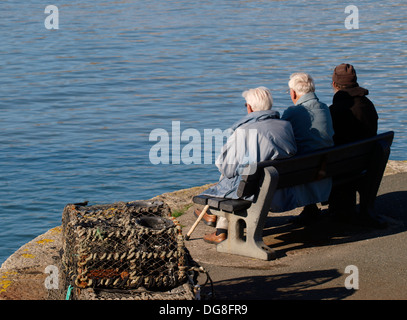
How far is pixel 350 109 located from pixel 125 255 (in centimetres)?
331

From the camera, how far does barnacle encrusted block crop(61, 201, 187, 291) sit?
507 cm

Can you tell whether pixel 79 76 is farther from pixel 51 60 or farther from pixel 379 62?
pixel 379 62

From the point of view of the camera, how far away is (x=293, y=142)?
675 centimetres

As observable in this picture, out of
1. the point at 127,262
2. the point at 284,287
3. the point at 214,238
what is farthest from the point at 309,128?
the point at 127,262

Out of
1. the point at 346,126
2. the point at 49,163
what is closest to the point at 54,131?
the point at 49,163

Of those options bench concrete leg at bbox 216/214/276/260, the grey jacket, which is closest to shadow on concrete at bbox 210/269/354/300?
bench concrete leg at bbox 216/214/276/260

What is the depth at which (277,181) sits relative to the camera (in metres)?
6.55

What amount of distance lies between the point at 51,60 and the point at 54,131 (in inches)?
246

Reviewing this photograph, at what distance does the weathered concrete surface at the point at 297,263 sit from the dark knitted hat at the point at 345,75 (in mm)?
1381

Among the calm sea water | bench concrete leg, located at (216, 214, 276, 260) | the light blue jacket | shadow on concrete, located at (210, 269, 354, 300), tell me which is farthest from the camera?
the calm sea water

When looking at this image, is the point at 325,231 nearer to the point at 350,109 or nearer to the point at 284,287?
the point at 350,109

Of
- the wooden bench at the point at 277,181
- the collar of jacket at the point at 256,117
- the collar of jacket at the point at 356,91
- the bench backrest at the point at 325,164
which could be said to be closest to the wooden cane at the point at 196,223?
the wooden bench at the point at 277,181

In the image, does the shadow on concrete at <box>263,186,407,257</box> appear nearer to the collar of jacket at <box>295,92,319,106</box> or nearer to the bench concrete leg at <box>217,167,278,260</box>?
the bench concrete leg at <box>217,167,278,260</box>

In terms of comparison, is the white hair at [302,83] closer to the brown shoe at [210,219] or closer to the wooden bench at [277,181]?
the wooden bench at [277,181]
